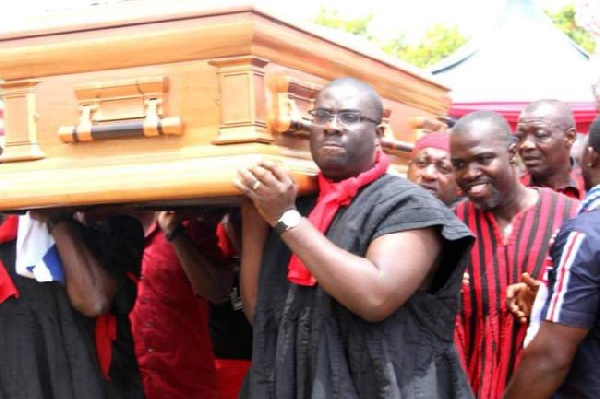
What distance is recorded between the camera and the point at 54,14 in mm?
3045

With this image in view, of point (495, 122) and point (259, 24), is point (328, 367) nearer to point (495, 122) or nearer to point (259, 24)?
point (259, 24)

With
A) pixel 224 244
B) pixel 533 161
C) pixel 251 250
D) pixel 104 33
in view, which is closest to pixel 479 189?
pixel 251 250

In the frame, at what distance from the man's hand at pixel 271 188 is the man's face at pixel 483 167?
3.00 ft

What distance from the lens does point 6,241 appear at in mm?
3465

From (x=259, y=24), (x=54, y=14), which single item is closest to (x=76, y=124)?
(x=54, y=14)

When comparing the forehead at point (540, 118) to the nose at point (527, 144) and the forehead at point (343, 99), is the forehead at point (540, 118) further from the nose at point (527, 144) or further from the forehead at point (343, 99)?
the forehead at point (343, 99)

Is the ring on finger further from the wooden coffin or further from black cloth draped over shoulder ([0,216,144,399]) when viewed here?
black cloth draped over shoulder ([0,216,144,399])

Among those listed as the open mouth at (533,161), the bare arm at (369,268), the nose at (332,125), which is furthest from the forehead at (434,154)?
the bare arm at (369,268)

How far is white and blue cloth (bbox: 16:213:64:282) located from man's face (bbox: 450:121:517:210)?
1.49 metres

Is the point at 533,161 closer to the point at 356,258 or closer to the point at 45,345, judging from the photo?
the point at 356,258

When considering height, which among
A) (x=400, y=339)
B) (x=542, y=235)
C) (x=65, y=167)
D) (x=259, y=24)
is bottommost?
(x=400, y=339)

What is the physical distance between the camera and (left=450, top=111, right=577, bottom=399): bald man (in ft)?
10.4

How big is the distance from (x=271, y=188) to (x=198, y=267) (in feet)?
4.57

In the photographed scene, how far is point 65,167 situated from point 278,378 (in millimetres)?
1005
